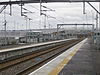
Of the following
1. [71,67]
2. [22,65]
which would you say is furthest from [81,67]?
[22,65]

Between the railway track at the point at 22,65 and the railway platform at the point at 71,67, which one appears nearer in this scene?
the railway platform at the point at 71,67

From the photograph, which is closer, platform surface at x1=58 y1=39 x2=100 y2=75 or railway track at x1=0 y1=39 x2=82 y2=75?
platform surface at x1=58 y1=39 x2=100 y2=75

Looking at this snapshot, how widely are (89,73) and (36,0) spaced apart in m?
15.6

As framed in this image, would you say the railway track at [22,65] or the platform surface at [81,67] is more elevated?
the platform surface at [81,67]

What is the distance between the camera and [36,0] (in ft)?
83.5

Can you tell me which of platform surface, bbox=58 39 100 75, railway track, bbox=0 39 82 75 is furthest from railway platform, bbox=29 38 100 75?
railway track, bbox=0 39 82 75

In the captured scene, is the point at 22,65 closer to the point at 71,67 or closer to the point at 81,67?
the point at 71,67

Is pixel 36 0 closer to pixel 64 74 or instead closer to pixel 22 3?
pixel 22 3

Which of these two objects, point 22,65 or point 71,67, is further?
point 22,65

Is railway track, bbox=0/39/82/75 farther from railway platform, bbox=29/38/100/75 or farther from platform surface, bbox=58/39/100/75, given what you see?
platform surface, bbox=58/39/100/75

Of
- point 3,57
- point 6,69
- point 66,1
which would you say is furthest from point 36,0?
point 6,69

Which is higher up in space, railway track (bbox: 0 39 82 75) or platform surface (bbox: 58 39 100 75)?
platform surface (bbox: 58 39 100 75)

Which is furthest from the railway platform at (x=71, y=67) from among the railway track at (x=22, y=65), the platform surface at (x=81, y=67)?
the railway track at (x=22, y=65)

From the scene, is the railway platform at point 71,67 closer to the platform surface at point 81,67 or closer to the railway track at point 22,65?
the platform surface at point 81,67
